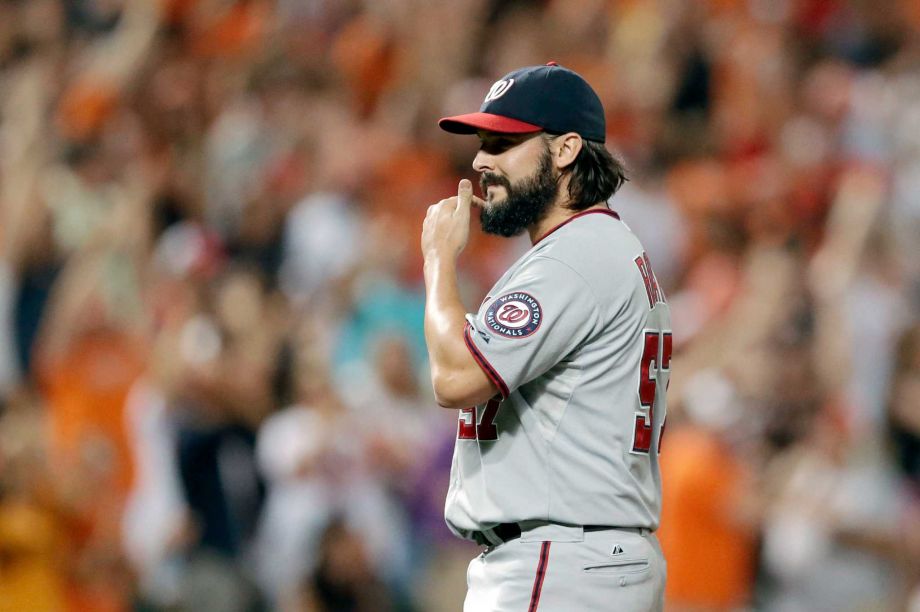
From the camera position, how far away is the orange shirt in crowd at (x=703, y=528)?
6656mm

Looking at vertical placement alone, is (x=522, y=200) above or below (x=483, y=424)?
above

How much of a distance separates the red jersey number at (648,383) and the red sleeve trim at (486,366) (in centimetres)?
38

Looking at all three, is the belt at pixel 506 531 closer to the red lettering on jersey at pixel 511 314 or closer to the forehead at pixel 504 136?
the red lettering on jersey at pixel 511 314

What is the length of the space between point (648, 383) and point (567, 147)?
60 centimetres

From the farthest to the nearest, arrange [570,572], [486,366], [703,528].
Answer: [703,528], [570,572], [486,366]

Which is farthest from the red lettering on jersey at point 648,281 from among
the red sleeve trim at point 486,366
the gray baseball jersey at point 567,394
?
the red sleeve trim at point 486,366

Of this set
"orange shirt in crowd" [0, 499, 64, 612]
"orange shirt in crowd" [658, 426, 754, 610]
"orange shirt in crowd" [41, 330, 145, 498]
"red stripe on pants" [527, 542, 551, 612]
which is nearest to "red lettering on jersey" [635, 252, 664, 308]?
"red stripe on pants" [527, 542, 551, 612]

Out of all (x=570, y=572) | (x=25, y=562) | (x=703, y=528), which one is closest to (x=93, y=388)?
(x=25, y=562)

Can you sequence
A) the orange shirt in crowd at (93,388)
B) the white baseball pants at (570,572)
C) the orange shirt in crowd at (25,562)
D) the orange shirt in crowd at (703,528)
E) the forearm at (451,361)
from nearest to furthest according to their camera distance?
the forearm at (451,361), the white baseball pants at (570,572), the orange shirt in crowd at (703,528), the orange shirt in crowd at (25,562), the orange shirt in crowd at (93,388)

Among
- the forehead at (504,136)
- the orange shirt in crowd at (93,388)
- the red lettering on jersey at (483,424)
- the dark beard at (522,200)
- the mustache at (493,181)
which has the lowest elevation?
the orange shirt in crowd at (93,388)

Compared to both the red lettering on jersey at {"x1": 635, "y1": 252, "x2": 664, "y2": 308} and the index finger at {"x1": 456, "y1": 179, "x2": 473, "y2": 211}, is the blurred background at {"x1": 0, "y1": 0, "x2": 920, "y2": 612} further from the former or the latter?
the index finger at {"x1": 456, "y1": 179, "x2": 473, "y2": 211}

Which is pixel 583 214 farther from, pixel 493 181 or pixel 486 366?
pixel 486 366

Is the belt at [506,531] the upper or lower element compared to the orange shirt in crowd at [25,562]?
upper

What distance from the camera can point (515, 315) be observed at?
332cm
